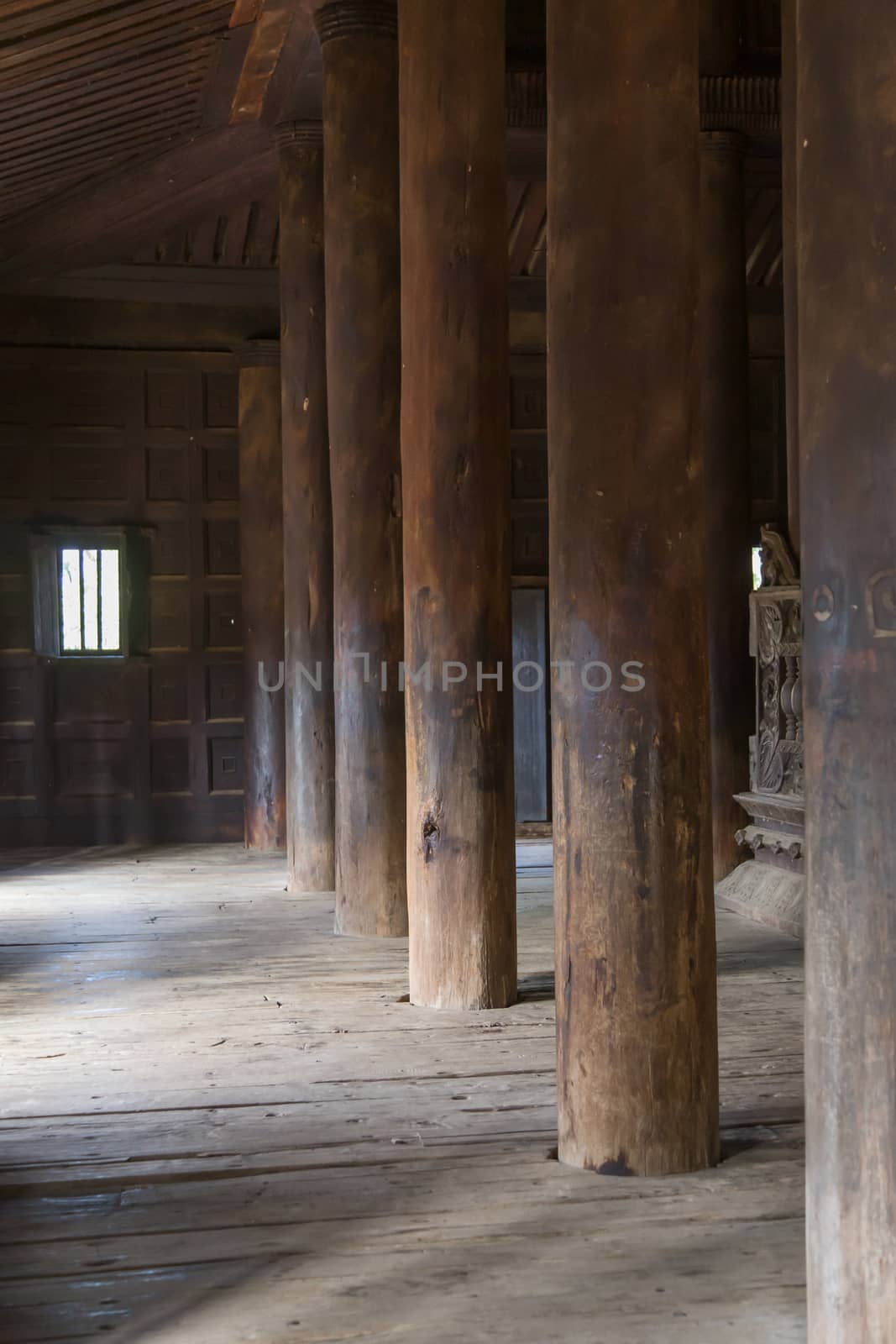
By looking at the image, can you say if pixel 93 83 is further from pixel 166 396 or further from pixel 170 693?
pixel 170 693

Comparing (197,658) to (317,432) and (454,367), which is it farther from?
(454,367)

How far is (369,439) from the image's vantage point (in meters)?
8.61

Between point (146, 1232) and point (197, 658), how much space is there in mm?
10475

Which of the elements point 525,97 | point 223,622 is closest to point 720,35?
point 525,97

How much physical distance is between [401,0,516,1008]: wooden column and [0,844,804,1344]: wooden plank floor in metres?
0.49

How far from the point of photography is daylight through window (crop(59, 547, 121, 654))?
45.6 ft

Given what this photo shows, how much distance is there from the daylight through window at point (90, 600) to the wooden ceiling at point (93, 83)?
359 centimetres

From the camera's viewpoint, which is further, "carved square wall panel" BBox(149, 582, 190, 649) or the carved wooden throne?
"carved square wall panel" BBox(149, 582, 190, 649)

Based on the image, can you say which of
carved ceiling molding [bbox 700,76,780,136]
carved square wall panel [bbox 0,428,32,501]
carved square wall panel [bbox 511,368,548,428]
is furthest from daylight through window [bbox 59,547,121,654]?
carved ceiling molding [bbox 700,76,780,136]

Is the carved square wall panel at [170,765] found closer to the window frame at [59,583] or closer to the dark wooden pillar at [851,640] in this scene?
the window frame at [59,583]

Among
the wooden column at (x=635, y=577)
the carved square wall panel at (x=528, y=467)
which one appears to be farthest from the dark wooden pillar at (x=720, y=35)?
the wooden column at (x=635, y=577)

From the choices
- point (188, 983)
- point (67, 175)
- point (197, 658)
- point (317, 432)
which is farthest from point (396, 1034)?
point (197, 658)

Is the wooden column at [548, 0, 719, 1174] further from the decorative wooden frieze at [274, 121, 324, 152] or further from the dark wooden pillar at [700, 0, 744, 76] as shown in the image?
the dark wooden pillar at [700, 0, 744, 76]

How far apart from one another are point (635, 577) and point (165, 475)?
1046 centimetres
